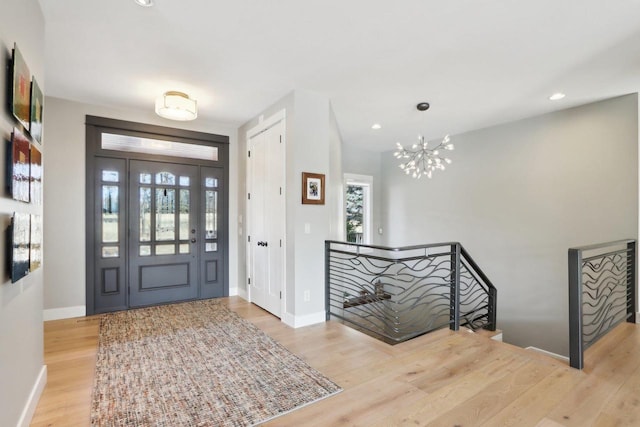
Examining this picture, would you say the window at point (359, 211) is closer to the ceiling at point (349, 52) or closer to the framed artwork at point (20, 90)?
the ceiling at point (349, 52)

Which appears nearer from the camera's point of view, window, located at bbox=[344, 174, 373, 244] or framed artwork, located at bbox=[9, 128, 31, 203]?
framed artwork, located at bbox=[9, 128, 31, 203]

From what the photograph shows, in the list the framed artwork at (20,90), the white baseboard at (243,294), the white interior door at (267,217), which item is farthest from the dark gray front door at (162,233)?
the framed artwork at (20,90)

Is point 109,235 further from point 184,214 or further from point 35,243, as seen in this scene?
point 35,243

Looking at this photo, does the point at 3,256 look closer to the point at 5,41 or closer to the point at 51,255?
the point at 5,41

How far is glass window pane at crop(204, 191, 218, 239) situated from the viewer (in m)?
4.76

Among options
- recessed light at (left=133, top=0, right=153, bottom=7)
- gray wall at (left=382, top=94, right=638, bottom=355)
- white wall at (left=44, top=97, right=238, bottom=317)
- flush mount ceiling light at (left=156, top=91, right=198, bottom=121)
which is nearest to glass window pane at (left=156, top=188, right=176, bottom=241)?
white wall at (left=44, top=97, right=238, bottom=317)

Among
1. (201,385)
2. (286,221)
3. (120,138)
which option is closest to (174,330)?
(201,385)

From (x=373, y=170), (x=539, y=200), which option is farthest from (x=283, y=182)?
(x=539, y=200)

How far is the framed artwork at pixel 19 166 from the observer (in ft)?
5.25

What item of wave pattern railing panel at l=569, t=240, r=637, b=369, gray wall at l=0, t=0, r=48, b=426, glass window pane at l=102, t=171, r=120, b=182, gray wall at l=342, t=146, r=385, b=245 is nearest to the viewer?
gray wall at l=0, t=0, r=48, b=426

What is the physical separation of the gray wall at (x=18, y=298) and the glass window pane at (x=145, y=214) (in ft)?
6.86

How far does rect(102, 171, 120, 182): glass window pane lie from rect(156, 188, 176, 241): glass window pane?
51cm

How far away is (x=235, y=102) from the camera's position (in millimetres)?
3908

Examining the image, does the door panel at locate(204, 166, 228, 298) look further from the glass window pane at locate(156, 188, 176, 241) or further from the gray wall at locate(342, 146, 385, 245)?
the gray wall at locate(342, 146, 385, 245)
